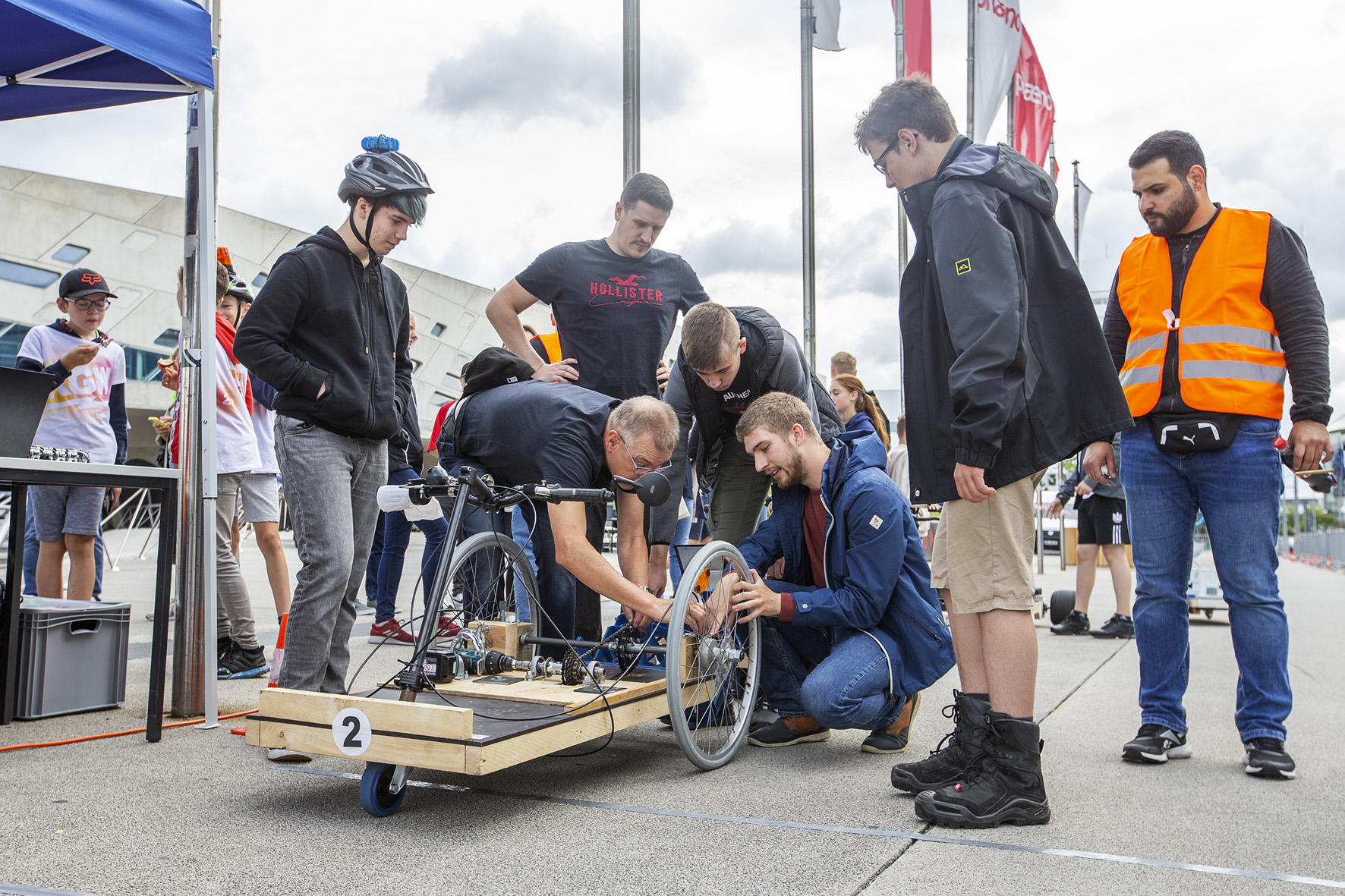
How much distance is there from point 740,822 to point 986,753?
0.62 metres

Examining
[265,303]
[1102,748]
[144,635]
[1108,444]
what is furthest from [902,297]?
[144,635]

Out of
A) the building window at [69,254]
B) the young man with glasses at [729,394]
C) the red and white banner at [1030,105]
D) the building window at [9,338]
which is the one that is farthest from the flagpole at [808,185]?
the building window at [69,254]

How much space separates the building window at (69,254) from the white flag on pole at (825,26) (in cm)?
2522

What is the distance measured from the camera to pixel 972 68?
10828 millimetres

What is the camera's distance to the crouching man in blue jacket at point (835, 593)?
2.99 meters

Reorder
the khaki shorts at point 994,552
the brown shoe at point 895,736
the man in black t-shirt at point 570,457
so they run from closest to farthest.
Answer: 1. the khaki shorts at point 994,552
2. the man in black t-shirt at point 570,457
3. the brown shoe at point 895,736

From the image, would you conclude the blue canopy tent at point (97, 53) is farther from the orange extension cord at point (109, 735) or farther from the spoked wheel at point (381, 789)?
the spoked wheel at point (381, 789)

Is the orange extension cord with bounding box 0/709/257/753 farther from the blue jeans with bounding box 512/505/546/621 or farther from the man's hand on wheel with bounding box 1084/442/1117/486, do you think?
the man's hand on wheel with bounding box 1084/442/1117/486

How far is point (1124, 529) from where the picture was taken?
6.94 metres

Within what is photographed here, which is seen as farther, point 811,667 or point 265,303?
point 811,667

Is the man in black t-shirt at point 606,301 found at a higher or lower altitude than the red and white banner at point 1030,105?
lower

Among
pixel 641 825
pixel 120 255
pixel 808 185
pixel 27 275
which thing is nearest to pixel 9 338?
pixel 27 275

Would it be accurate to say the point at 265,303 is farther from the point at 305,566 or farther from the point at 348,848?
the point at 348,848

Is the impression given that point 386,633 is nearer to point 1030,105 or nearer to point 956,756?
point 956,756
